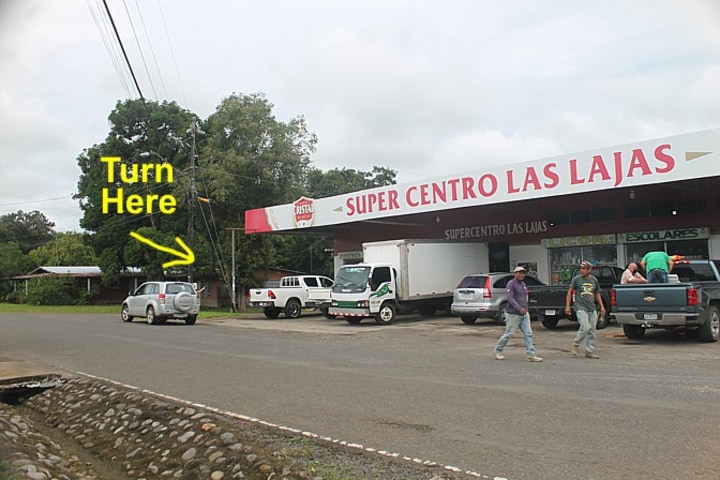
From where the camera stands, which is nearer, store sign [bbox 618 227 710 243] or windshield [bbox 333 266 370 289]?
store sign [bbox 618 227 710 243]

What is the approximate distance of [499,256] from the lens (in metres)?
28.5

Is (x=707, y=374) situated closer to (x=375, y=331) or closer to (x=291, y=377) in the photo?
(x=291, y=377)

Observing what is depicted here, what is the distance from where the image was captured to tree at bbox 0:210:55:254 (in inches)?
3206

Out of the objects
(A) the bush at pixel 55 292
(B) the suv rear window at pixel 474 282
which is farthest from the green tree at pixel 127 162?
(B) the suv rear window at pixel 474 282

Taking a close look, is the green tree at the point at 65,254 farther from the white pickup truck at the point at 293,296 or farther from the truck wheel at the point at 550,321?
the truck wheel at the point at 550,321

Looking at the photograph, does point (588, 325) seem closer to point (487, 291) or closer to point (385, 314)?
point (487, 291)

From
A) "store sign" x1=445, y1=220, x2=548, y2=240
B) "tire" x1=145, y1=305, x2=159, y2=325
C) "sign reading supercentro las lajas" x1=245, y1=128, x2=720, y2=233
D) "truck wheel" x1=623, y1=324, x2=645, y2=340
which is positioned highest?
"sign reading supercentro las lajas" x1=245, y1=128, x2=720, y2=233

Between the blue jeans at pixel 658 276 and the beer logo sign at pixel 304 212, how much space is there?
699 inches

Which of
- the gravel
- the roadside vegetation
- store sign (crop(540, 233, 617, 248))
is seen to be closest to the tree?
the roadside vegetation

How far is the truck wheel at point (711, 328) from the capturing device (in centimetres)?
1420

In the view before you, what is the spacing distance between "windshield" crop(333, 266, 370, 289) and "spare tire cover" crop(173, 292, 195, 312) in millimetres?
6257

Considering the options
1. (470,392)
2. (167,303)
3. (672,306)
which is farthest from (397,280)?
(470,392)

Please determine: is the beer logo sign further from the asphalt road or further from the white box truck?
the asphalt road

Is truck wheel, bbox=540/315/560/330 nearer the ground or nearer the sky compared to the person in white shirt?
nearer the ground
